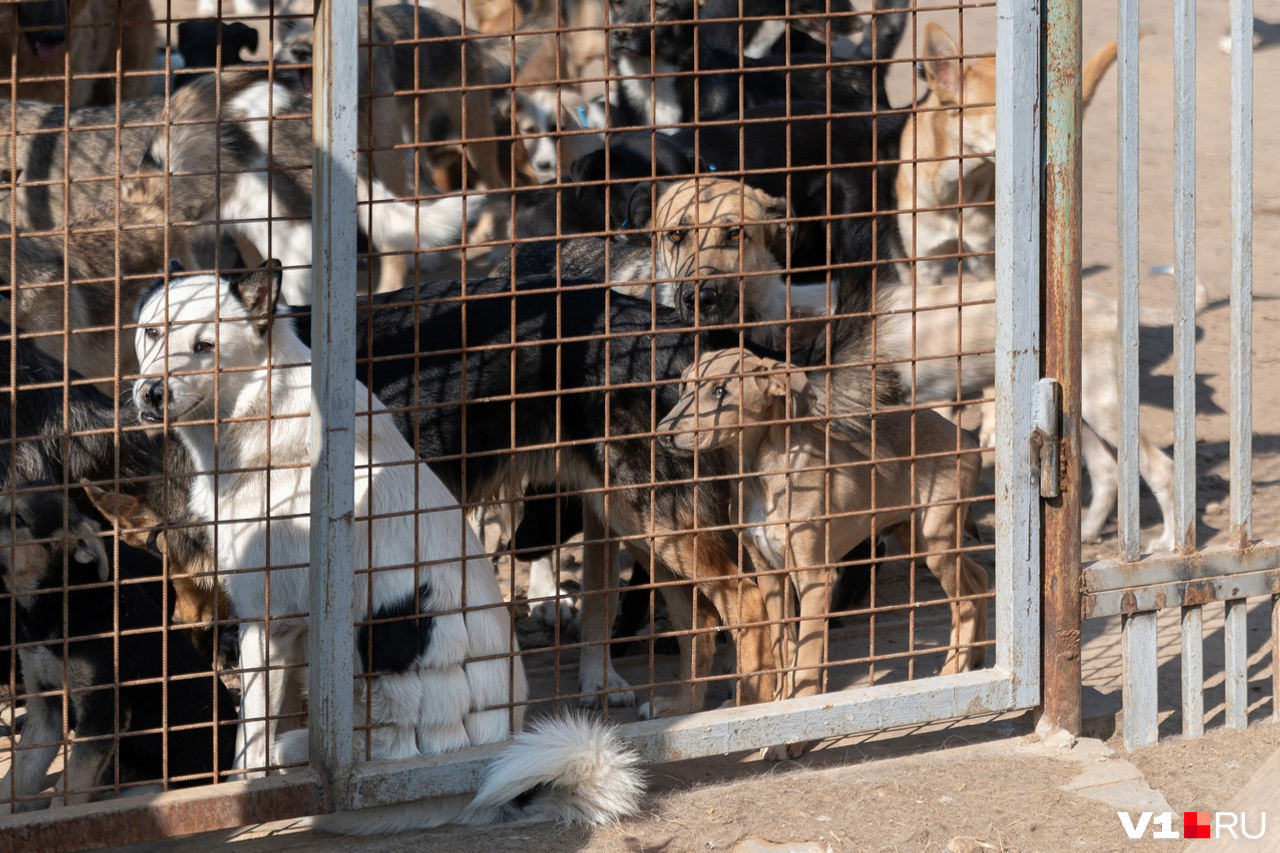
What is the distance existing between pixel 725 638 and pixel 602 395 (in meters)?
1.27

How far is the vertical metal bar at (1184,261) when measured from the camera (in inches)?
153

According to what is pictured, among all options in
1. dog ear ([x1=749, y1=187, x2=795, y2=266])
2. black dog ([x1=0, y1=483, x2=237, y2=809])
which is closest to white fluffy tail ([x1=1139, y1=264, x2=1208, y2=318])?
dog ear ([x1=749, y1=187, x2=795, y2=266])

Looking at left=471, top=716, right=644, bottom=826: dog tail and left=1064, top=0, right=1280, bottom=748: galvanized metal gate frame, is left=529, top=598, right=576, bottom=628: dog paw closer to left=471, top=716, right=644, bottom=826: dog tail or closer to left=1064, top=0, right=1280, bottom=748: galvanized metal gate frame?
left=471, top=716, right=644, bottom=826: dog tail

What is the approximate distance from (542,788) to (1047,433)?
1634 millimetres

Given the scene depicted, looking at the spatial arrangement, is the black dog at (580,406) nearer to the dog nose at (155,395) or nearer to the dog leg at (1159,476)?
the dog nose at (155,395)

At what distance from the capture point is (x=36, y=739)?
3990mm

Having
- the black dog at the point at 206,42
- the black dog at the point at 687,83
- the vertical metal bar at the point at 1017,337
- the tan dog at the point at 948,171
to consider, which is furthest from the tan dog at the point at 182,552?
the black dog at the point at 687,83

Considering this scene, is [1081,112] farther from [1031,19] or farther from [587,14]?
[587,14]

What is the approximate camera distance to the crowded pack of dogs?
3.61 meters

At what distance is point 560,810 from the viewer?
3680mm

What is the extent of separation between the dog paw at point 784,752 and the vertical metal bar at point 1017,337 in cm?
66

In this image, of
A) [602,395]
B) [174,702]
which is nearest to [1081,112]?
[602,395]

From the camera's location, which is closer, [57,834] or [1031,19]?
[57,834]

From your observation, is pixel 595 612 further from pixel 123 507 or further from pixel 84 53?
pixel 84 53
